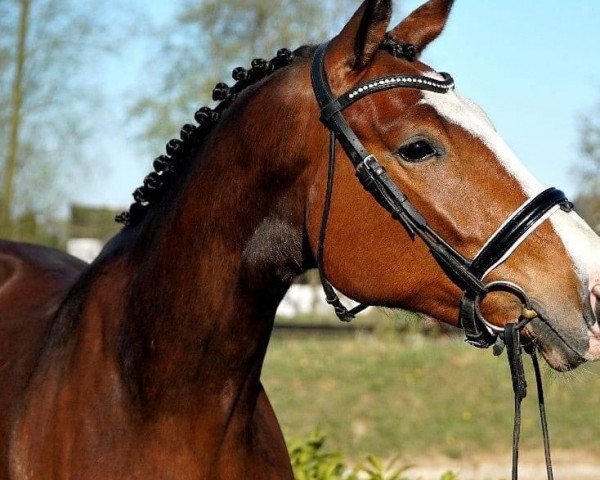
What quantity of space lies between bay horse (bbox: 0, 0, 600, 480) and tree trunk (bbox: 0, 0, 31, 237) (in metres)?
12.9

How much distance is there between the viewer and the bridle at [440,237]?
86.2 inches

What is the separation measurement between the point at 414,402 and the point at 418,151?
8221 mm

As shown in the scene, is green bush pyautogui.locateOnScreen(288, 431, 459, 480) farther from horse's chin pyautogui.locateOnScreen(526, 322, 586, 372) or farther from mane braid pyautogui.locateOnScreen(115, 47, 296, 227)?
horse's chin pyautogui.locateOnScreen(526, 322, 586, 372)

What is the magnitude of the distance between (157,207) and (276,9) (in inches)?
651

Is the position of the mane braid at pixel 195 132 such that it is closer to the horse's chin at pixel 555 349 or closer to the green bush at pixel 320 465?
the horse's chin at pixel 555 349

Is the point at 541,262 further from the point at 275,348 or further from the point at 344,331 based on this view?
the point at 344,331

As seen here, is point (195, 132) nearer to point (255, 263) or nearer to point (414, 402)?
point (255, 263)

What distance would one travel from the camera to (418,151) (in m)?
2.32

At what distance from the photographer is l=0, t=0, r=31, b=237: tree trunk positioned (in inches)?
595

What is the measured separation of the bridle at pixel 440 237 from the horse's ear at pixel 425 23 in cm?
28

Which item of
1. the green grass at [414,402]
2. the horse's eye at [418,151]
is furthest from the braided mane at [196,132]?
the green grass at [414,402]

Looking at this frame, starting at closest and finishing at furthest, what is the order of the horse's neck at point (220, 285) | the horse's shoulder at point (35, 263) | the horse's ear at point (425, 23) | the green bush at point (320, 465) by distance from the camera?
1. the horse's neck at point (220, 285)
2. the horse's ear at point (425, 23)
3. the horse's shoulder at point (35, 263)
4. the green bush at point (320, 465)

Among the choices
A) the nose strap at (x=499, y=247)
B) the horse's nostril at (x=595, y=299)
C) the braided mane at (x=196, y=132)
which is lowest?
the horse's nostril at (x=595, y=299)

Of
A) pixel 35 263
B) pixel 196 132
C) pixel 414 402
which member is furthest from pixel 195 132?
pixel 414 402
